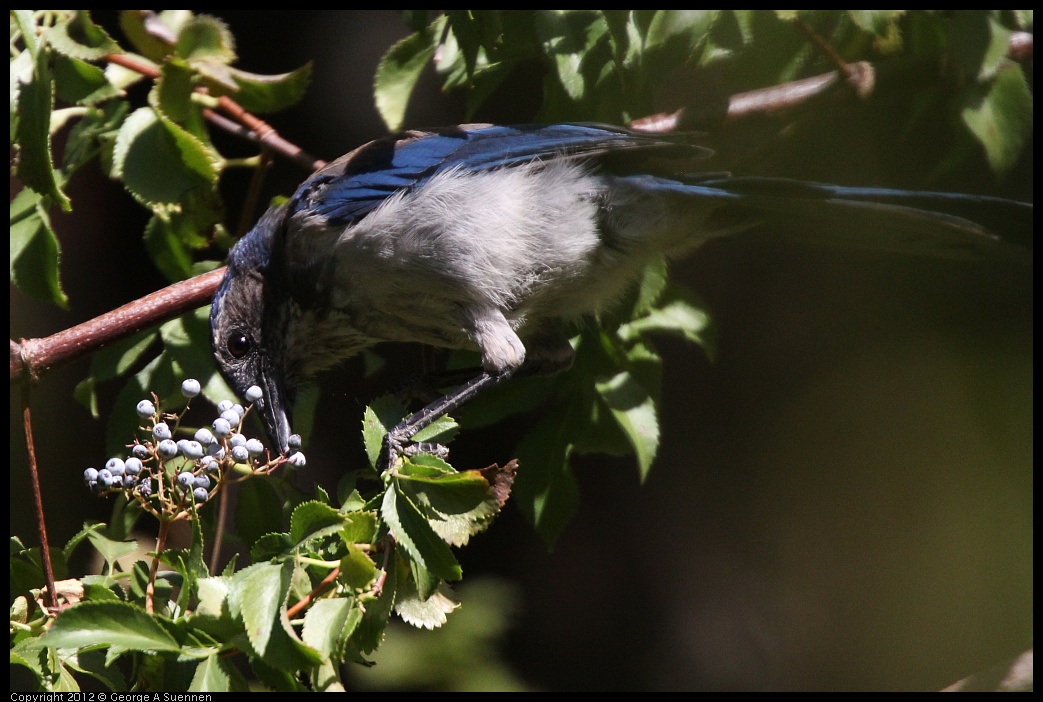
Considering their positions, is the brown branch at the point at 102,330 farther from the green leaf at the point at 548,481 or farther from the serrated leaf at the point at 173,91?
the green leaf at the point at 548,481

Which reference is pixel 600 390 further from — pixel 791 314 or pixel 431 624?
pixel 791 314

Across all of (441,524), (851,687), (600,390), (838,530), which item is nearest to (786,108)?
(600,390)

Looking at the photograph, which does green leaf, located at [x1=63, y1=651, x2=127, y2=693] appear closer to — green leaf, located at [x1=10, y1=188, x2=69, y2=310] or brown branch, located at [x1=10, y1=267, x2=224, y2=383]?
brown branch, located at [x1=10, y1=267, x2=224, y2=383]

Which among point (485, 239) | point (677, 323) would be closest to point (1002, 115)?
point (677, 323)

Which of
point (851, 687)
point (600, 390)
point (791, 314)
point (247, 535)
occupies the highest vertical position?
point (247, 535)

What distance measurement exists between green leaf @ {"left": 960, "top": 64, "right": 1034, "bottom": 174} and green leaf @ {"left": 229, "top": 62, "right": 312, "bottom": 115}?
Answer: 65.2 inches

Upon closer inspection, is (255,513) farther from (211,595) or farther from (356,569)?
(356,569)

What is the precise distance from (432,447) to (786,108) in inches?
61.2

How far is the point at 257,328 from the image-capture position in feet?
8.56

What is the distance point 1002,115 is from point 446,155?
1.47 metres

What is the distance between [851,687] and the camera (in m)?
3.88

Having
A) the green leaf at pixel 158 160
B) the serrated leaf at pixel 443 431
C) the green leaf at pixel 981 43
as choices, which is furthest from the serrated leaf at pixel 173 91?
the green leaf at pixel 981 43

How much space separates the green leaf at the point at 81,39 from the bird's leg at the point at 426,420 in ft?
3.89

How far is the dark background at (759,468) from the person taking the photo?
362 centimetres
